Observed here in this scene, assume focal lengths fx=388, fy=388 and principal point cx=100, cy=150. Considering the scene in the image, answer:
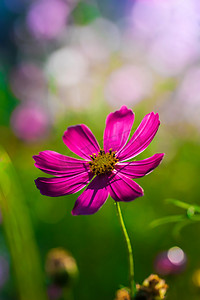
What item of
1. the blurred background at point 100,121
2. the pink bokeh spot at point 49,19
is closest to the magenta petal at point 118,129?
the blurred background at point 100,121

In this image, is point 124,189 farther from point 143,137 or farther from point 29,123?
A: point 29,123

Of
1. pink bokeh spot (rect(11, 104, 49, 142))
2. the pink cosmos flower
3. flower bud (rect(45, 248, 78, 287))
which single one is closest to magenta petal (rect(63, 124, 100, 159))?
the pink cosmos flower

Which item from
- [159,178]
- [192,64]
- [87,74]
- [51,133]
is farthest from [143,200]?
[87,74]

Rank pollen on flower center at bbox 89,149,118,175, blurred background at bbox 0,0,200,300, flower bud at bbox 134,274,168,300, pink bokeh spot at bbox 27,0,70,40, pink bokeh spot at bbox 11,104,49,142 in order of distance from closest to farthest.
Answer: flower bud at bbox 134,274,168,300, pollen on flower center at bbox 89,149,118,175, blurred background at bbox 0,0,200,300, pink bokeh spot at bbox 11,104,49,142, pink bokeh spot at bbox 27,0,70,40

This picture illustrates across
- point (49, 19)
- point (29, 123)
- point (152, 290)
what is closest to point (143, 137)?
point (152, 290)

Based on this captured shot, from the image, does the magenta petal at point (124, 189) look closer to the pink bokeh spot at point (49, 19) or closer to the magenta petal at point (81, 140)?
the magenta petal at point (81, 140)

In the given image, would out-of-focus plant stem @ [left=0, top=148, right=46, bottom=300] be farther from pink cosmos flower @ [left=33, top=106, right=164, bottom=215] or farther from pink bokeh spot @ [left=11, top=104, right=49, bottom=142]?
pink bokeh spot @ [left=11, top=104, right=49, bottom=142]
